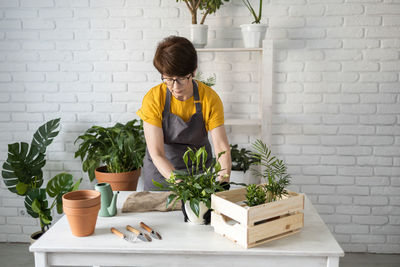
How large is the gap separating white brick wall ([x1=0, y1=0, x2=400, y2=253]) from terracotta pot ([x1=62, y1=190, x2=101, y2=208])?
1.73 meters

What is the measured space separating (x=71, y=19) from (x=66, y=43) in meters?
0.21

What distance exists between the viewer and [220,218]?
1334 millimetres

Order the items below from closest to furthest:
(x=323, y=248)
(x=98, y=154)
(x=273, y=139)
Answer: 1. (x=323, y=248)
2. (x=98, y=154)
3. (x=273, y=139)

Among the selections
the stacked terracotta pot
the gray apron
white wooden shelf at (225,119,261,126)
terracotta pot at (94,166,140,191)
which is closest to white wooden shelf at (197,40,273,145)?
white wooden shelf at (225,119,261,126)

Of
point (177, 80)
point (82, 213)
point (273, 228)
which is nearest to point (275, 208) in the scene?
point (273, 228)

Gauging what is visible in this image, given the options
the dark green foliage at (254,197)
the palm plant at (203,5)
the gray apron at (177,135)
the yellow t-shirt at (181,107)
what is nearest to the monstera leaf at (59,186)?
the gray apron at (177,135)

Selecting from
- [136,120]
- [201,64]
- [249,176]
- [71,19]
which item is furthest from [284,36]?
[71,19]

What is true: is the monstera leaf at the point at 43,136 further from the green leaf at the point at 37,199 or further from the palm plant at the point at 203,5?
the palm plant at the point at 203,5

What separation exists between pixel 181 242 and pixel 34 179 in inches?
81.7

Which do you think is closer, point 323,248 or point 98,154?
point 323,248

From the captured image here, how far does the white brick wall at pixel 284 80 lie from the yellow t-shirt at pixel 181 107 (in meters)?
0.93

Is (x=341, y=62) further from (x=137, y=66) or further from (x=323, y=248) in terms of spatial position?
(x=323, y=248)

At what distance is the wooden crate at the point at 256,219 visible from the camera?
1.22 metres

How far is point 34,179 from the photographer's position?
290cm
